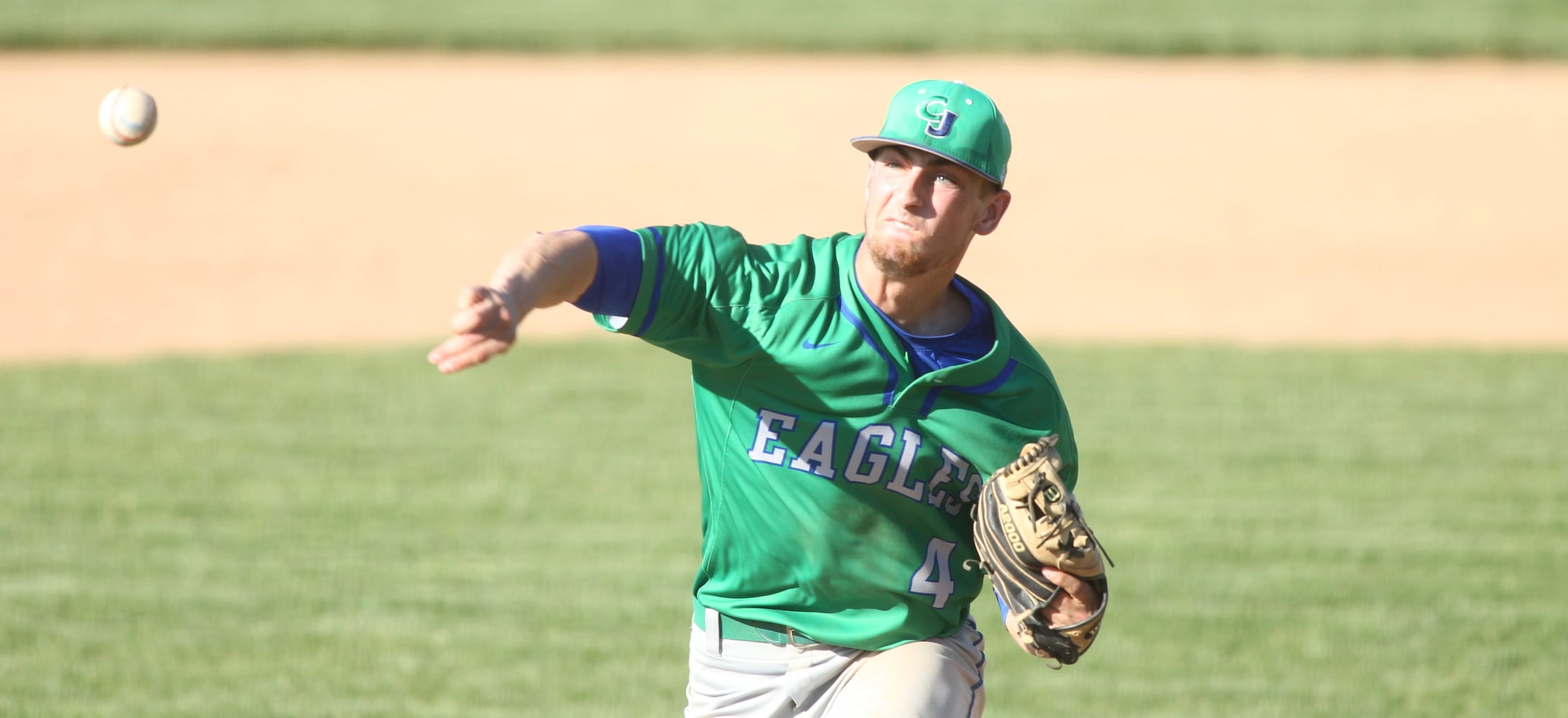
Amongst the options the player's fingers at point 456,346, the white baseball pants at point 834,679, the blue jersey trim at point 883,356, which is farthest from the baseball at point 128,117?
the player's fingers at point 456,346

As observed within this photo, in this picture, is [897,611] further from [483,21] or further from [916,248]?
[483,21]

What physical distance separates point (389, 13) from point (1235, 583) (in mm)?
15953

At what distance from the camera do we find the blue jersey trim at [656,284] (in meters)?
4.05

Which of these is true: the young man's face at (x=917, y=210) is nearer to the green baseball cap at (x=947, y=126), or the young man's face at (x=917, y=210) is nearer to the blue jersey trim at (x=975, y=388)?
the green baseball cap at (x=947, y=126)

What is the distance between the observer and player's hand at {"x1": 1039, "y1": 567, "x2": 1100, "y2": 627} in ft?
13.3

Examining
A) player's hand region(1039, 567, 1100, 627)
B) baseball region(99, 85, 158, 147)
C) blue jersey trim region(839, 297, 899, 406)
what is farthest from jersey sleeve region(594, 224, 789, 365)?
baseball region(99, 85, 158, 147)

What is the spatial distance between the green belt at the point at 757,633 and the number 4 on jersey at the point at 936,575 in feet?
1.08

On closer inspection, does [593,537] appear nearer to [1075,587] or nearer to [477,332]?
[1075,587]

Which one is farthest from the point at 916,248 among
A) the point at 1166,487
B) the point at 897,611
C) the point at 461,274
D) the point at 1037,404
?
the point at 461,274

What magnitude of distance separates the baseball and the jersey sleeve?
158 inches

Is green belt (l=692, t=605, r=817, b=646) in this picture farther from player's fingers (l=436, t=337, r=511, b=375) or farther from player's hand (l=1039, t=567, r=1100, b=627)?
player's fingers (l=436, t=337, r=511, b=375)

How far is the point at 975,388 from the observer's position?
4.18 meters

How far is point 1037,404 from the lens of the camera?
423 centimetres

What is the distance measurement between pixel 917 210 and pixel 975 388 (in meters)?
0.48
